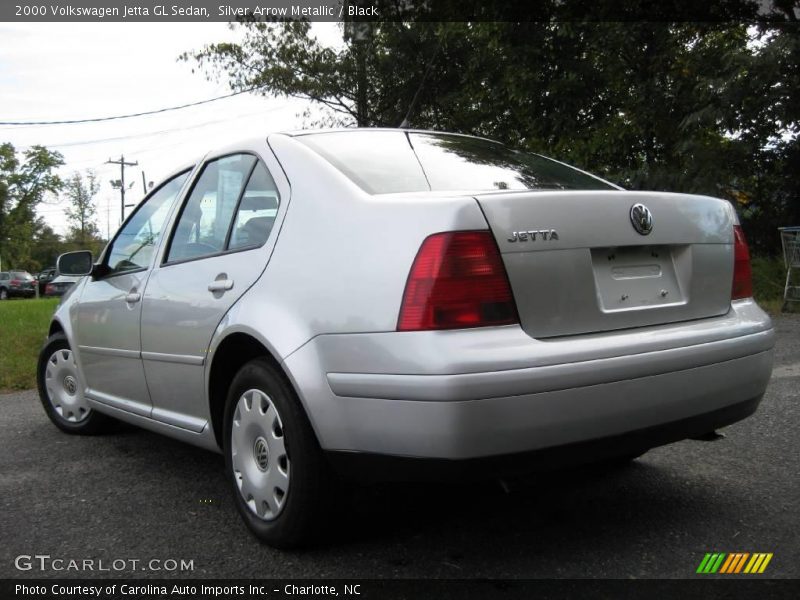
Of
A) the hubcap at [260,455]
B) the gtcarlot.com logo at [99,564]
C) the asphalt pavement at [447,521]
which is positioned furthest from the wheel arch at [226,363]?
the gtcarlot.com logo at [99,564]

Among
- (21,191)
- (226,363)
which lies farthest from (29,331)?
(21,191)

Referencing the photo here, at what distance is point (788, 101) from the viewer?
36.3 ft

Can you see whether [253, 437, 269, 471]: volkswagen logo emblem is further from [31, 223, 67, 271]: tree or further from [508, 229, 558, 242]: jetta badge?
[31, 223, 67, 271]: tree

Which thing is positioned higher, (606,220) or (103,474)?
(606,220)

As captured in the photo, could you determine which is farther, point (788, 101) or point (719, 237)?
point (788, 101)

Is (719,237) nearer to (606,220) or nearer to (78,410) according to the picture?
(606,220)

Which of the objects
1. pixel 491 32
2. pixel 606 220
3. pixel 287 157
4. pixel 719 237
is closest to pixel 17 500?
pixel 287 157

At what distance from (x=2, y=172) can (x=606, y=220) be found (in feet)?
242

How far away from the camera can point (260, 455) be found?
271 cm

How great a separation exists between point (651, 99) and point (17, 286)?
140 feet

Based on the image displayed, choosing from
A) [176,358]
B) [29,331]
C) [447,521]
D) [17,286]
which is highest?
[176,358]

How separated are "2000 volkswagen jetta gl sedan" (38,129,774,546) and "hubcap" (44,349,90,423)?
1573mm

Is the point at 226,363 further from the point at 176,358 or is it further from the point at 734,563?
the point at 734,563

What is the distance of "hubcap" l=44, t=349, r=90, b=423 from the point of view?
14.8 ft
